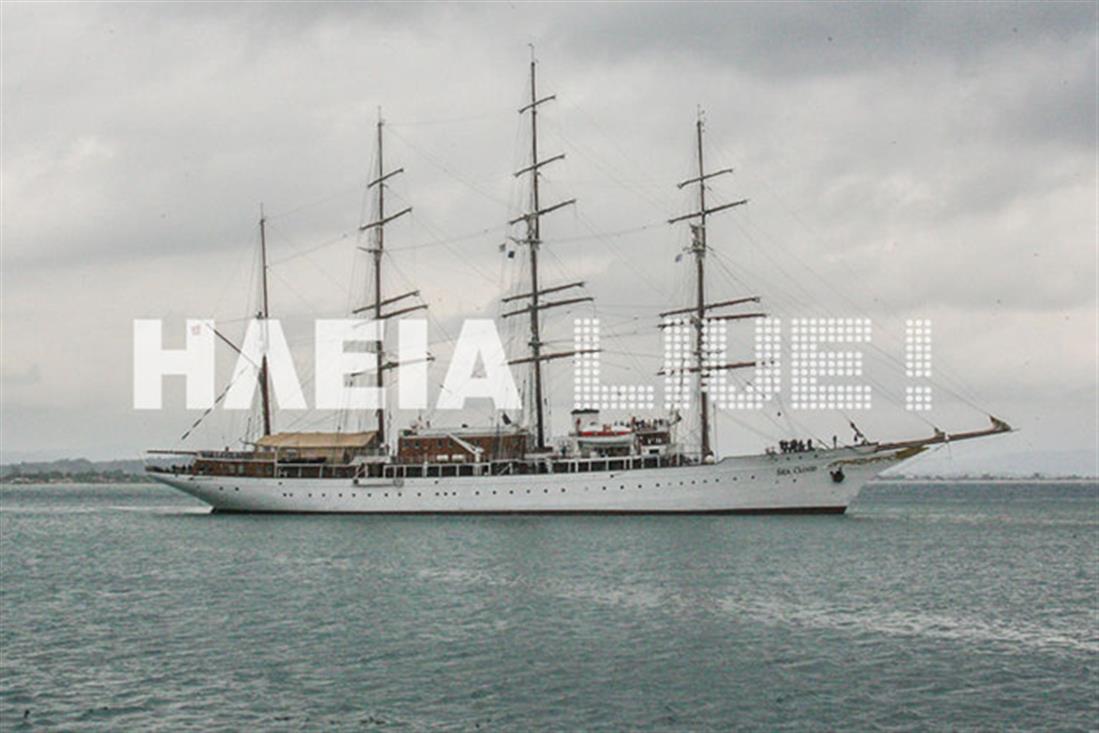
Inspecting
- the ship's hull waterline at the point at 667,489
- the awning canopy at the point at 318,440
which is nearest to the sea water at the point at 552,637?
the ship's hull waterline at the point at 667,489

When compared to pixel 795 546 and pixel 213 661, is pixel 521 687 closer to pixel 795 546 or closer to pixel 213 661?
pixel 213 661

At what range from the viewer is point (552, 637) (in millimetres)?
29938

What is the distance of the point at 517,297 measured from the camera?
8206 cm

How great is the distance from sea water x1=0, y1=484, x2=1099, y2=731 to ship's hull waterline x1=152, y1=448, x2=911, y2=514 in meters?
14.2

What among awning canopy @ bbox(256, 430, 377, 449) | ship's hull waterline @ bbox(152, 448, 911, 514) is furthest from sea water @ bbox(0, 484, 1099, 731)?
awning canopy @ bbox(256, 430, 377, 449)

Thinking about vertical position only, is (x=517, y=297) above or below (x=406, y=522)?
above

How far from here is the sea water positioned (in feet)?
73.2

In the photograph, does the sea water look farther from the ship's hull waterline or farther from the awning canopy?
the awning canopy

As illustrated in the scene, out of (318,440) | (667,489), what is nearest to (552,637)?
(667,489)

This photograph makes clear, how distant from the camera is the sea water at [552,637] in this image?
73.2 ft

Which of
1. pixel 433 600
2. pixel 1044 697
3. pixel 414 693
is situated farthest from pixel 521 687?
pixel 433 600

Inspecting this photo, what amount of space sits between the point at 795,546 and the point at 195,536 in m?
32.6

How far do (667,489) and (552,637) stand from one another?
42.3m

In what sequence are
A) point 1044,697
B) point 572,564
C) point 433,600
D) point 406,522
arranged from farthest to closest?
1. point 406,522
2. point 572,564
3. point 433,600
4. point 1044,697
